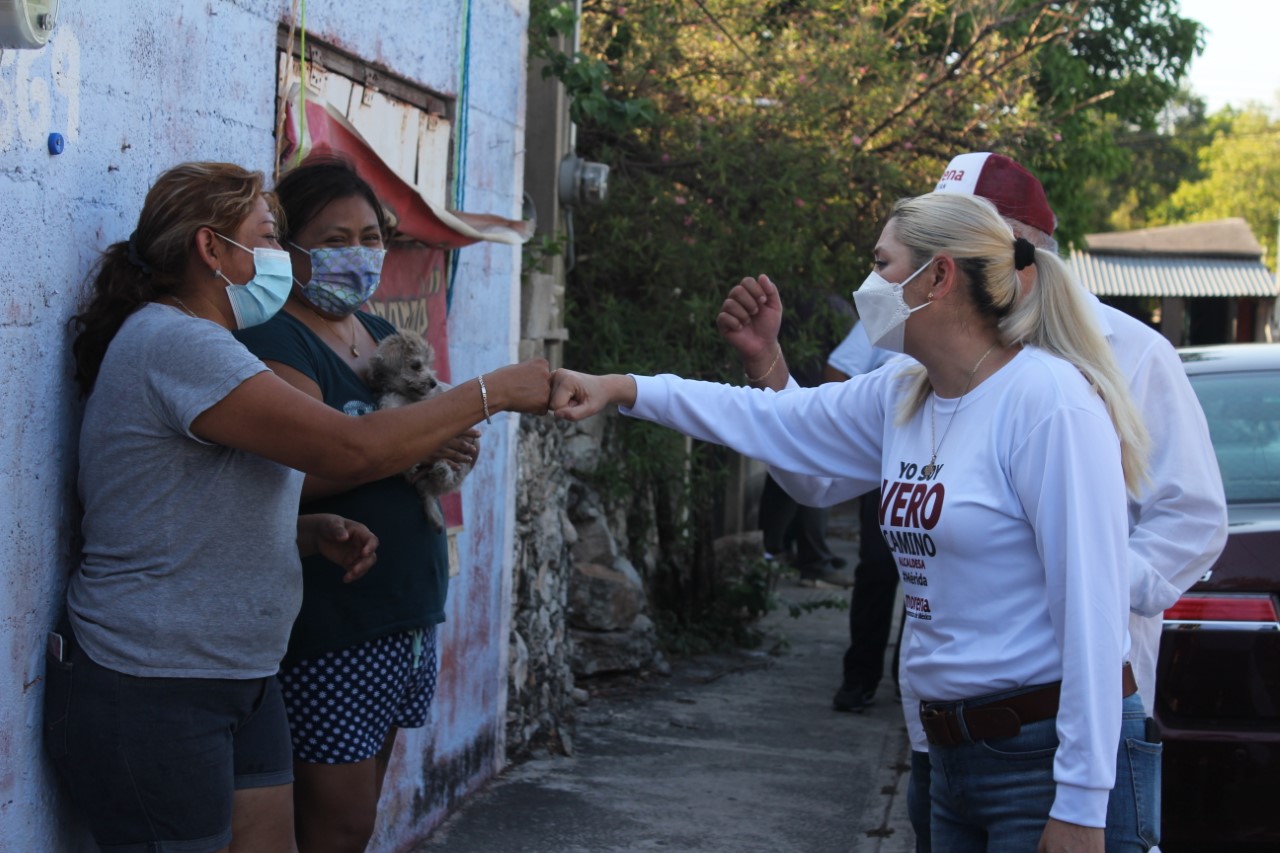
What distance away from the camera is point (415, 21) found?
15.5ft

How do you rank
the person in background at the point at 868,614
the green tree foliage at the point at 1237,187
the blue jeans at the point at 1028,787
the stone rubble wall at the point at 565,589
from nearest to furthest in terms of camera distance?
the blue jeans at the point at 1028,787 → the stone rubble wall at the point at 565,589 → the person in background at the point at 868,614 → the green tree foliage at the point at 1237,187

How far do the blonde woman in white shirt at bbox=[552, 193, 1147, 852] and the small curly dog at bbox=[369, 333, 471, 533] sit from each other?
1.04 metres

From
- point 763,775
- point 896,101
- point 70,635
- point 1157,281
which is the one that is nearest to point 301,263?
point 70,635

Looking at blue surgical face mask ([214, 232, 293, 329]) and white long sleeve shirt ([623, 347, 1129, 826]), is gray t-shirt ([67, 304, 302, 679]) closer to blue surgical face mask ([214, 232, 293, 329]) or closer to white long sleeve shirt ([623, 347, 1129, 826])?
blue surgical face mask ([214, 232, 293, 329])

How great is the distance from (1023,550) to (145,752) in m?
1.66

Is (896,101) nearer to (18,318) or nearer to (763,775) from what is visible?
(763,775)

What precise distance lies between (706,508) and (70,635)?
19.5ft

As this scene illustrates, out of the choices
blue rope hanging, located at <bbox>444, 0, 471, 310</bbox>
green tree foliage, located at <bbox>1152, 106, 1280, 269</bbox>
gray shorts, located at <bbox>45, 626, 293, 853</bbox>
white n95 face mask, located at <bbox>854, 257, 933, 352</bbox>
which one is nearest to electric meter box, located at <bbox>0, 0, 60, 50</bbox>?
gray shorts, located at <bbox>45, 626, 293, 853</bbox>

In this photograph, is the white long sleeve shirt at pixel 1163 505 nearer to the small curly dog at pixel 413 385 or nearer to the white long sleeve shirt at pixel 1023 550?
the white long sleeve shirt at pixel 1023 550

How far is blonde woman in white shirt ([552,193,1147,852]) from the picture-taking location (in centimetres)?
245

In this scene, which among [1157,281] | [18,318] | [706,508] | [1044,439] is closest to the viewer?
[1044,439]

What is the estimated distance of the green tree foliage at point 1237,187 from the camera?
53.8 m

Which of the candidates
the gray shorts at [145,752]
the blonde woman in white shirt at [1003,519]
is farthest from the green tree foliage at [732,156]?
the gray shorts at [145,752]

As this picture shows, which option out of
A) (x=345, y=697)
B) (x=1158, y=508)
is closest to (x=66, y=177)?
(x=345, y=697)
